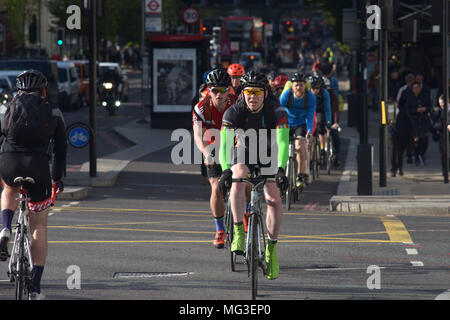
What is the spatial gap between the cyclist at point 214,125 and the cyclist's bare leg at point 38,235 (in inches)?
104

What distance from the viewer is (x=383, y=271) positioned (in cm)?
1033

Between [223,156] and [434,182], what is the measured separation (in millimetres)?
10302

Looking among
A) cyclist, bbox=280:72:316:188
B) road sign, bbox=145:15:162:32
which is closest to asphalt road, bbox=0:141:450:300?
cyclist, bbox=280:72:316:188

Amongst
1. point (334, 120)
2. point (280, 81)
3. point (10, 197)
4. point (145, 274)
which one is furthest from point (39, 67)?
point (10, 197)

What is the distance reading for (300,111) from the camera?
55.1 ft

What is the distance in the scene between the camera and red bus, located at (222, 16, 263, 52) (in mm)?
88188

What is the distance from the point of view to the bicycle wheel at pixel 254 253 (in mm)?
8602

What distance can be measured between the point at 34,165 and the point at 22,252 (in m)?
0.66

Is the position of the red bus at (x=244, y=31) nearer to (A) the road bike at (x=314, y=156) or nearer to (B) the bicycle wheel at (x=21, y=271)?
(A) the road bike at (x=314, y=156)

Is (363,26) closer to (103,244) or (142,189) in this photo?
(142,189)

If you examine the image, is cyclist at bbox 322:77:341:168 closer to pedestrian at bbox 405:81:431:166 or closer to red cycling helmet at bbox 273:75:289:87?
pedestrian at bbox 405:81:431:166

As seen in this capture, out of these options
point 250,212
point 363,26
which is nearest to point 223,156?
point 250,212

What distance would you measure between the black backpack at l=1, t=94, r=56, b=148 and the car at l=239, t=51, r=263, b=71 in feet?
175
